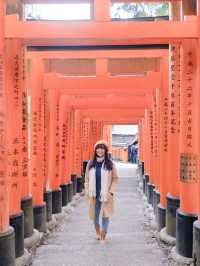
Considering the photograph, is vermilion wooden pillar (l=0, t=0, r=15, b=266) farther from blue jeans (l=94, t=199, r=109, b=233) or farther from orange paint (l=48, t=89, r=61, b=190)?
orange paint (l=48, t=89, r=61, b=190)

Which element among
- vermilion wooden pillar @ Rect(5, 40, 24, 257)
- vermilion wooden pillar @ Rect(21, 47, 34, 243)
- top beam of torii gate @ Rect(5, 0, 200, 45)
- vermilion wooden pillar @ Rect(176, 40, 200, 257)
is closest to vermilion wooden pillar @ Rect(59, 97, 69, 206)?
vermilion wooden pillar @ Rect(21, 47, 34, 243)

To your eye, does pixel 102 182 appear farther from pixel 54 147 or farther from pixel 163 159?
pixel 54 147

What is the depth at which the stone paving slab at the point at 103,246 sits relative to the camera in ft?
17.8

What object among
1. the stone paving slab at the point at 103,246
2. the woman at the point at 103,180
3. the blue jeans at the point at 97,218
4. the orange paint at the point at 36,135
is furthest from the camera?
the orange paint at the point at 36,135

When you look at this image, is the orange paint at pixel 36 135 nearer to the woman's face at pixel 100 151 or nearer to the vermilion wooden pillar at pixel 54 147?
the vermilion wooden pillar at pixel 54 147

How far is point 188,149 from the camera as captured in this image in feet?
17.3

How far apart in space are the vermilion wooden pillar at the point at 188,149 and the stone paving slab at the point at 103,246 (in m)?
0.44

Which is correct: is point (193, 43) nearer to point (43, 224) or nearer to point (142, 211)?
point (43, 224)

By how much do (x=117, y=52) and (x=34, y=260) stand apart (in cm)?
329

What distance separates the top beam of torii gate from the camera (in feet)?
15.4

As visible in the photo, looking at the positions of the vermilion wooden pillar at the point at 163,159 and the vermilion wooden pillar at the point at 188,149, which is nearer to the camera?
the vermilion wooden pillar at the point at 188,149

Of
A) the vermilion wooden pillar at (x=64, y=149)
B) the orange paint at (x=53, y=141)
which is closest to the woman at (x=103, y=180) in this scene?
the orange paint at (x=53, y=141)

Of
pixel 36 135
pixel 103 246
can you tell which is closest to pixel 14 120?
pixel 36 135

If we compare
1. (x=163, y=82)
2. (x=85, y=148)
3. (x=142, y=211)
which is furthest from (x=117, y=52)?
(x=85, y=148)
